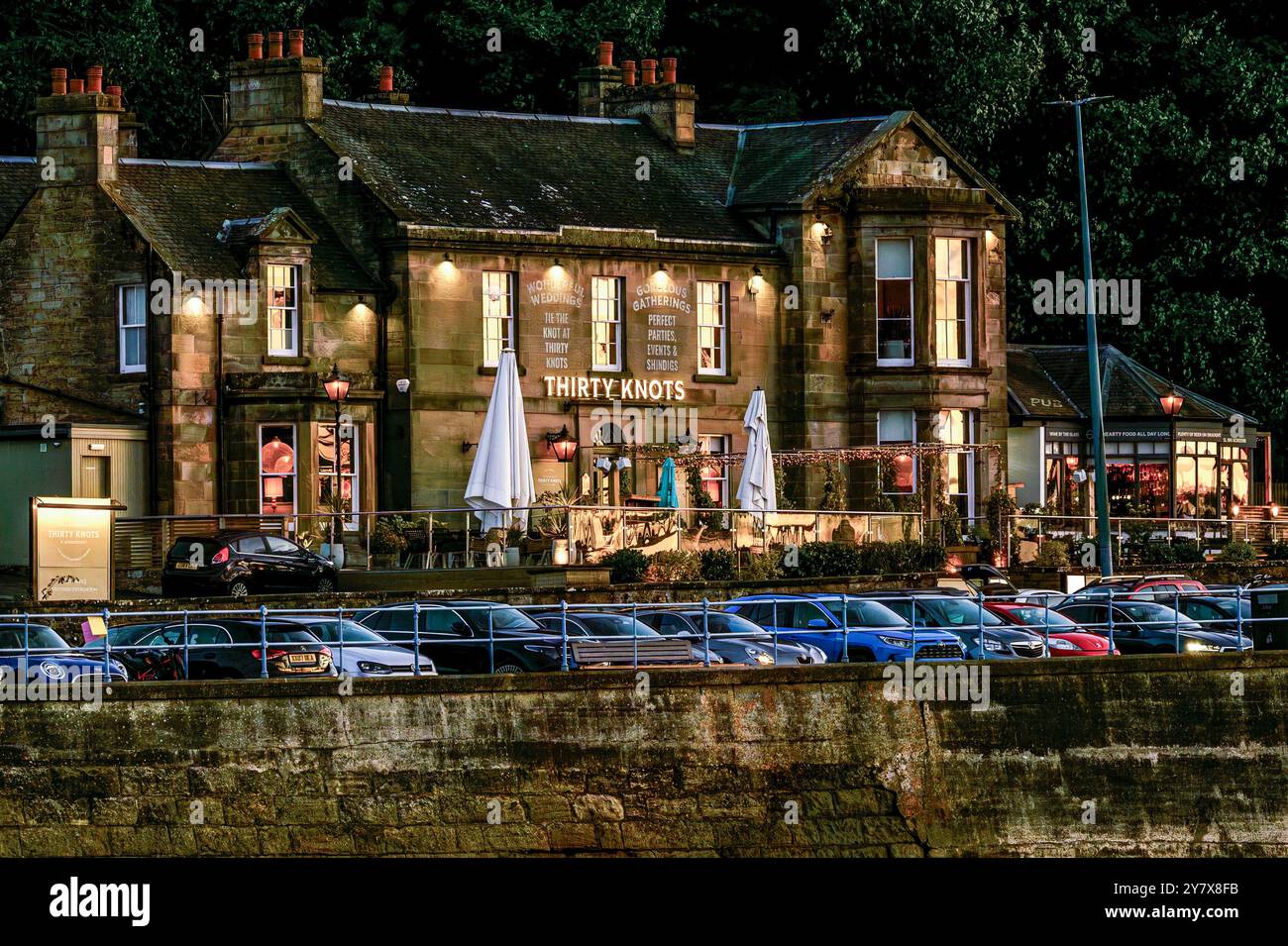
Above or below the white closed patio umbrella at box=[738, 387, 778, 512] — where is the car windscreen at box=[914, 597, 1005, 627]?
below

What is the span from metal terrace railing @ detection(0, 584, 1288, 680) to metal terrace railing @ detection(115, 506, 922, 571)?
26.2ft

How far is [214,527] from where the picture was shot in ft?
175

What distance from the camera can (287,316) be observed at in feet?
186

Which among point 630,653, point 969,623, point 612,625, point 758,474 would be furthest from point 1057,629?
point 758,474

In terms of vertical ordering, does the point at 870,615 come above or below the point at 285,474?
below

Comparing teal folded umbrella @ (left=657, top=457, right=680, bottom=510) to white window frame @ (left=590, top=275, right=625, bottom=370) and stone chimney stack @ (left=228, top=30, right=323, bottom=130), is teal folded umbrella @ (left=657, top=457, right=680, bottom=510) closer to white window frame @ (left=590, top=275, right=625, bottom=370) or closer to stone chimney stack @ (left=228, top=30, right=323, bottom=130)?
white window frame @ (left=590, top=275, right=625, bottom=370)

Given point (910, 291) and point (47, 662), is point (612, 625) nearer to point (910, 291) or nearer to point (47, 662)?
point (47, 662)

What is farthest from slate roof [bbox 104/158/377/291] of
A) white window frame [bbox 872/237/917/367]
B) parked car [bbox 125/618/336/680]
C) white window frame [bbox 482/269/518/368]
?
parked car [bbox 125/618/336/680]

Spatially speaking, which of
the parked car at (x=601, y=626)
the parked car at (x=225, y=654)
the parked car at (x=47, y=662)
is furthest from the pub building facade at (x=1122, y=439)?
the parked car at (x=47, y=662)

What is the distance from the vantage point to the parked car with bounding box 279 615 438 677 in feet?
119

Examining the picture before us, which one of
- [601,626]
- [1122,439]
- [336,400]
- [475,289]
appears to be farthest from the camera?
[1122,439]

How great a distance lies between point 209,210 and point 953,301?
16.4 m

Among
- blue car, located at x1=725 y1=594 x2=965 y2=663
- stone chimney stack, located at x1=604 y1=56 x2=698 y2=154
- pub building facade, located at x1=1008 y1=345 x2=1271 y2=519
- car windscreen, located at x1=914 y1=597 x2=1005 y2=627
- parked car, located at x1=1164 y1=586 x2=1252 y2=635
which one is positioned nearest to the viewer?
blue car, located at x1=725 y1=594 x2=965 y2=663
